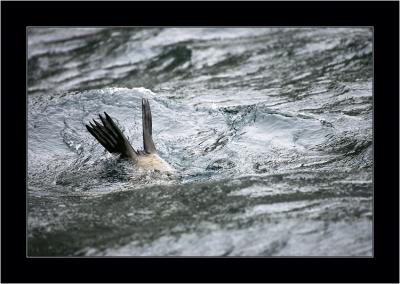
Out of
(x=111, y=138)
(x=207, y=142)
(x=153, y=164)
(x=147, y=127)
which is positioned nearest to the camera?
(x=111, y=138)

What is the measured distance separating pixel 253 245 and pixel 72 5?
2.16 m

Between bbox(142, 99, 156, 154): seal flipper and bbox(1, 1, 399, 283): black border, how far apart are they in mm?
1239

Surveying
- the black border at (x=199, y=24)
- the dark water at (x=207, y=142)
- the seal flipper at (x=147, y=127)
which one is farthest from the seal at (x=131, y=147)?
the black border at (x=199, y=24)

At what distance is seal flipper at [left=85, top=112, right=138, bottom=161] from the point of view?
6.27 meters

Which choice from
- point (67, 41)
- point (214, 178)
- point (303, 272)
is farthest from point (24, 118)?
point (67, 41)

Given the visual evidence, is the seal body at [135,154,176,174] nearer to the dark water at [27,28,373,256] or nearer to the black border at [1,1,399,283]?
the dark water at [27,28,373,256]

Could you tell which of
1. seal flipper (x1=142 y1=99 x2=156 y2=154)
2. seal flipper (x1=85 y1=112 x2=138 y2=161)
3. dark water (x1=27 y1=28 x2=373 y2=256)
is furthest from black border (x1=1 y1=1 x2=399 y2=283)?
seal flipper (x1=142 y1=99 x2=156 y2=154)

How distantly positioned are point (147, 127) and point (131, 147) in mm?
240

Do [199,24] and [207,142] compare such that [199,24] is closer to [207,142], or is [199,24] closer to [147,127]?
[147,127]

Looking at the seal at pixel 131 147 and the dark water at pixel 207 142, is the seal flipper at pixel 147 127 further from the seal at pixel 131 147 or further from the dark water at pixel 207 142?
the dark water at pixel 207 142

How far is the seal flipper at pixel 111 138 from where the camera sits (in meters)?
6.27

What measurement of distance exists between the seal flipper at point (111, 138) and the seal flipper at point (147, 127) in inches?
6.0

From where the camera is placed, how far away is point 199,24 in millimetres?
5477

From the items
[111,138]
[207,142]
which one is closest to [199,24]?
[111,138]
